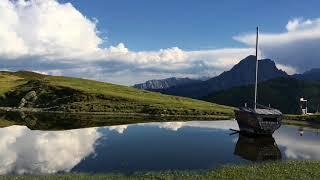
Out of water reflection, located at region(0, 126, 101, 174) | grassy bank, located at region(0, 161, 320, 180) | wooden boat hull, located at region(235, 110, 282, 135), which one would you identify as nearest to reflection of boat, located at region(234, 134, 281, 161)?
wooden boat hull, located at region(235, 110, 282, 135)

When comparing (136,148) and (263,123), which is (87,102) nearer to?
(263,123)

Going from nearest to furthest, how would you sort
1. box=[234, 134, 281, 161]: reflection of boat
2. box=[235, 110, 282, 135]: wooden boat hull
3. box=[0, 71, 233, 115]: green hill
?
box=[234, 134, 281, 161]: reflection of boat → box=[235, 110, 282, 135]: wooden boat hull → box=[0, 71, 233, 115]: green hill

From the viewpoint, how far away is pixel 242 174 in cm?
4847

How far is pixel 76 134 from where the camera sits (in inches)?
3698

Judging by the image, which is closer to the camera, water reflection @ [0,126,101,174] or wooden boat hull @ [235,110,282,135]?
water reflection @ [0,126,101,174]

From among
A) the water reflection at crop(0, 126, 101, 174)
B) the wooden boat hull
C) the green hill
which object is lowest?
the water reflection at crop(0, 126, 101, 174)

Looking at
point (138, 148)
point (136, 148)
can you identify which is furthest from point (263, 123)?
point (136, 148)

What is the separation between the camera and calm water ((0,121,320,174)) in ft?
188

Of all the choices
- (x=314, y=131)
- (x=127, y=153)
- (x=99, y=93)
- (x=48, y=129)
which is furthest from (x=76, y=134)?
(x=99, y=93)

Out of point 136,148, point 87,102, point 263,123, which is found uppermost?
point 87,102

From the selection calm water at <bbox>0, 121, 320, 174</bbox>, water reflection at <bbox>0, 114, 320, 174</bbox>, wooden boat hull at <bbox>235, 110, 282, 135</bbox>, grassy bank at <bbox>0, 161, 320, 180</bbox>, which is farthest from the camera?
wooden boat hull at <bbox>235, 110, 282, 135</bbox>

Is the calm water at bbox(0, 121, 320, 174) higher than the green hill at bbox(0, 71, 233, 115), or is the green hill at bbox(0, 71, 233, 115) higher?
the green hill at bbox(0, 71, 233, 115)

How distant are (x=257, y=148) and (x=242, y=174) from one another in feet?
97.8

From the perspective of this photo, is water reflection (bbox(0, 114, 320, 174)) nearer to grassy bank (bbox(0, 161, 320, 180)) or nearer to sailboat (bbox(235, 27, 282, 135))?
sailboat (bbox(235, 27, 282, 135))
